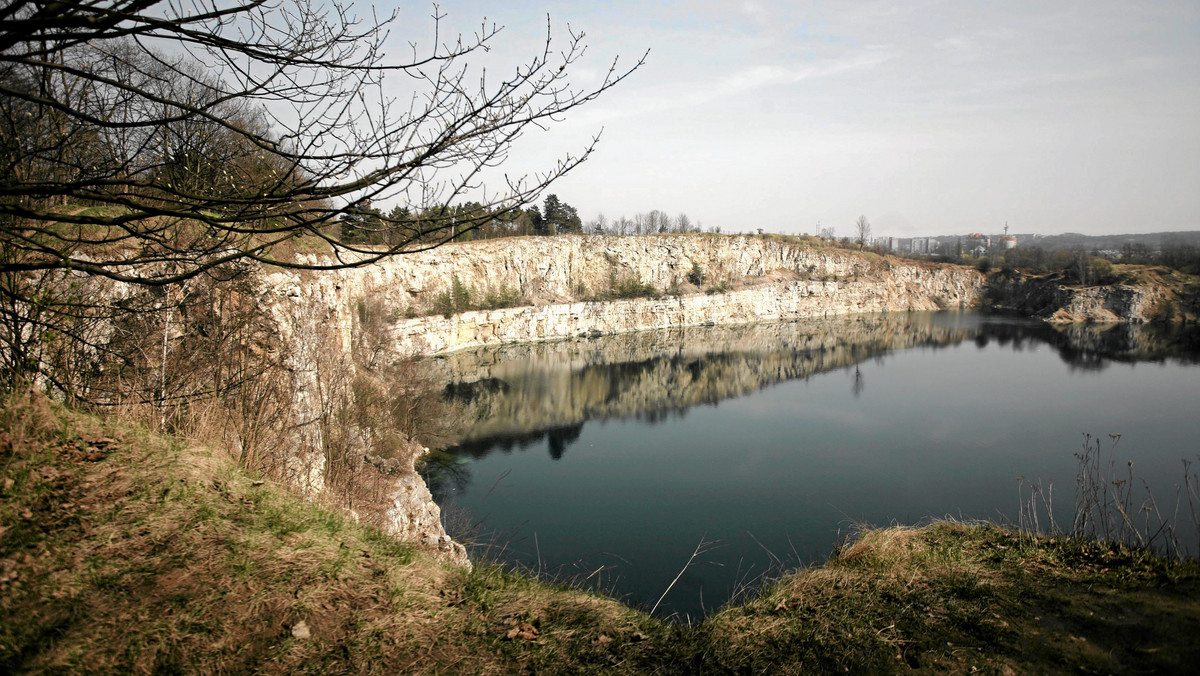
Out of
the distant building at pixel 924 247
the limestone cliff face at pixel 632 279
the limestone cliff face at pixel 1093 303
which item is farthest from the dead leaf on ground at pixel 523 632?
the distant building at pixel 924 247

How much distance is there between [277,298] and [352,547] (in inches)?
313

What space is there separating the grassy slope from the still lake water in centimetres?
101

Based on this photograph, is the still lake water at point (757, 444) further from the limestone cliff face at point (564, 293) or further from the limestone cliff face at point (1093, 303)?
the limestone cliff face at point (1093, 303)

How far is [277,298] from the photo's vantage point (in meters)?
9.80

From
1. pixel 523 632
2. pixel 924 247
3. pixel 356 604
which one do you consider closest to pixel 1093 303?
pixel 523 632

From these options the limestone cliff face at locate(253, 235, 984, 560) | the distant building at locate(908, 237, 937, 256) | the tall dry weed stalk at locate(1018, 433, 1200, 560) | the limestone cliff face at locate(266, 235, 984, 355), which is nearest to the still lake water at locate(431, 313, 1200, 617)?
the tall dry weed stalk at locate(1018, 433, 1200, 560)

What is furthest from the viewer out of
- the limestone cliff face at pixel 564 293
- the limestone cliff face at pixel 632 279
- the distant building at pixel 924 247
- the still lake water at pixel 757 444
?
the distant building at pixel 924 247

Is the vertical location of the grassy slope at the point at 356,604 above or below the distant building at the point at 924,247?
below

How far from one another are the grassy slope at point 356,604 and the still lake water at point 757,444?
1.01 metres

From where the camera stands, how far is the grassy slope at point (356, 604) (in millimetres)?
2312

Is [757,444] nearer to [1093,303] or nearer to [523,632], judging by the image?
[523,632]

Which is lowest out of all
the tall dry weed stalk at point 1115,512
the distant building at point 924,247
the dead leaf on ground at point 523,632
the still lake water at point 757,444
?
the still lake water at point 757,444

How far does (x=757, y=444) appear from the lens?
885 inches

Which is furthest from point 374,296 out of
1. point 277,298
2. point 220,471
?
point 220,471
